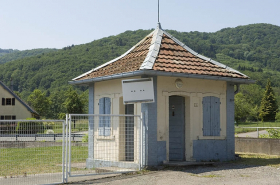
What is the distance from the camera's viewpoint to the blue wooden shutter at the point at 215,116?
1477cm

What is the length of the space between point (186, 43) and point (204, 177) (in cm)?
12347

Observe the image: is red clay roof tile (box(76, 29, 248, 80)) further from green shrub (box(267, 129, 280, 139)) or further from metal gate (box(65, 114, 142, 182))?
green shrub (box(267, 129, 280, 139))

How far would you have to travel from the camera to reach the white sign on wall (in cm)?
1296

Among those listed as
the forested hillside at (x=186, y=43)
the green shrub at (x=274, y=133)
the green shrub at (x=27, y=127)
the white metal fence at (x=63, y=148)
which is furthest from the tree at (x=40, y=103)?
the green shrub at (x=27, y=127)

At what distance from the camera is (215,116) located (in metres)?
14.9

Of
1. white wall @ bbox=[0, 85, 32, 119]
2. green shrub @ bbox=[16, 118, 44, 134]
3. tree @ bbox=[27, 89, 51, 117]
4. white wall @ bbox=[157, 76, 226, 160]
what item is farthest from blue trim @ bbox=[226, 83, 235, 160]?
tree @ bbox=[27, 89, 51, 117]

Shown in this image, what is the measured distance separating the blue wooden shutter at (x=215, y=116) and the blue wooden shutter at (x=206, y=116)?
0.14 metres

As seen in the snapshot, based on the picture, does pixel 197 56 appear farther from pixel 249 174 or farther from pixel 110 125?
pixel 249 174

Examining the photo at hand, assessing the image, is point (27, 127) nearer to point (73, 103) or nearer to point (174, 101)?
point (174, 101)

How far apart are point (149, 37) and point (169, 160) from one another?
4.79 metres

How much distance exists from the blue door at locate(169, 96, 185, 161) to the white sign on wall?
2.06 metres

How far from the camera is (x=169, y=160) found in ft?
47.4

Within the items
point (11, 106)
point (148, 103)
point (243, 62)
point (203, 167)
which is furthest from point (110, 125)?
point (243, 62)

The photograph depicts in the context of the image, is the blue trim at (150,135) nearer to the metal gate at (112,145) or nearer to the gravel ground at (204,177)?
the metal gate at (112,145)
